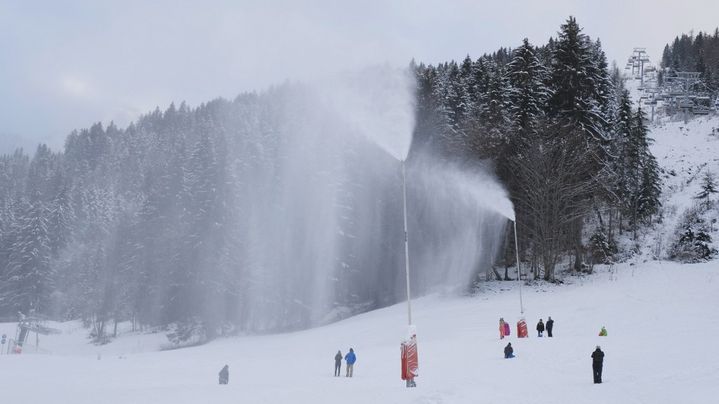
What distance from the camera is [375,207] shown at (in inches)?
2181

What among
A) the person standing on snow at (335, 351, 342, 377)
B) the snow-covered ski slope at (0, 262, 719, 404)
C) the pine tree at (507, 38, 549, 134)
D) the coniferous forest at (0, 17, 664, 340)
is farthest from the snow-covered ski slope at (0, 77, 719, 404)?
the pine tree at (507, 38, 549, 134)

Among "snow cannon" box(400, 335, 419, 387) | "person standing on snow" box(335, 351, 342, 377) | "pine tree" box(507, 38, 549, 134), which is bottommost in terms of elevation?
"person standing on snow" box(335, 351, 342, 377)

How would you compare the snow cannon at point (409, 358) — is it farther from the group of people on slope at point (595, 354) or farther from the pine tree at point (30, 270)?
the pine tree at point (30, 270)

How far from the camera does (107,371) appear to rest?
30.2m

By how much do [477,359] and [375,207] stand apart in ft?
106

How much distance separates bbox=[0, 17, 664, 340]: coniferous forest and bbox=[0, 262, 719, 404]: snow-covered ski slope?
17.1ft

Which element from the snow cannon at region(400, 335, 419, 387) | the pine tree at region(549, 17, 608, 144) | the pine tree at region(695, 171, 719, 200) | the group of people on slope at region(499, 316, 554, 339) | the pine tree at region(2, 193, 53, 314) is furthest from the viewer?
the pine tree at region(2, 193, 53, 314)

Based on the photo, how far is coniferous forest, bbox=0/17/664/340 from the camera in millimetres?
45312

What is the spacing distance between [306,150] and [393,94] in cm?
3321

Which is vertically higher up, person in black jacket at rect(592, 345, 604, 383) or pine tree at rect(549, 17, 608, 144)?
pine tree at rect(549, 17, 608, 144)

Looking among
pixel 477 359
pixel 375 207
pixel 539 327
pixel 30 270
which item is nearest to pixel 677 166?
pixel 375 207

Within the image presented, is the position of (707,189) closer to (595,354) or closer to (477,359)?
(477,359)

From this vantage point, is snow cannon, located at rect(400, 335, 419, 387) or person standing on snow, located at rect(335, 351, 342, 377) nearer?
snow cannon, located at rect(400, 335, 419, 387)

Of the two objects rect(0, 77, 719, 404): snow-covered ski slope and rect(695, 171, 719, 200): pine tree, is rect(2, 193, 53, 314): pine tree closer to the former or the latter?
rect(0, 77, 719, 404): snow-covered ski slope
